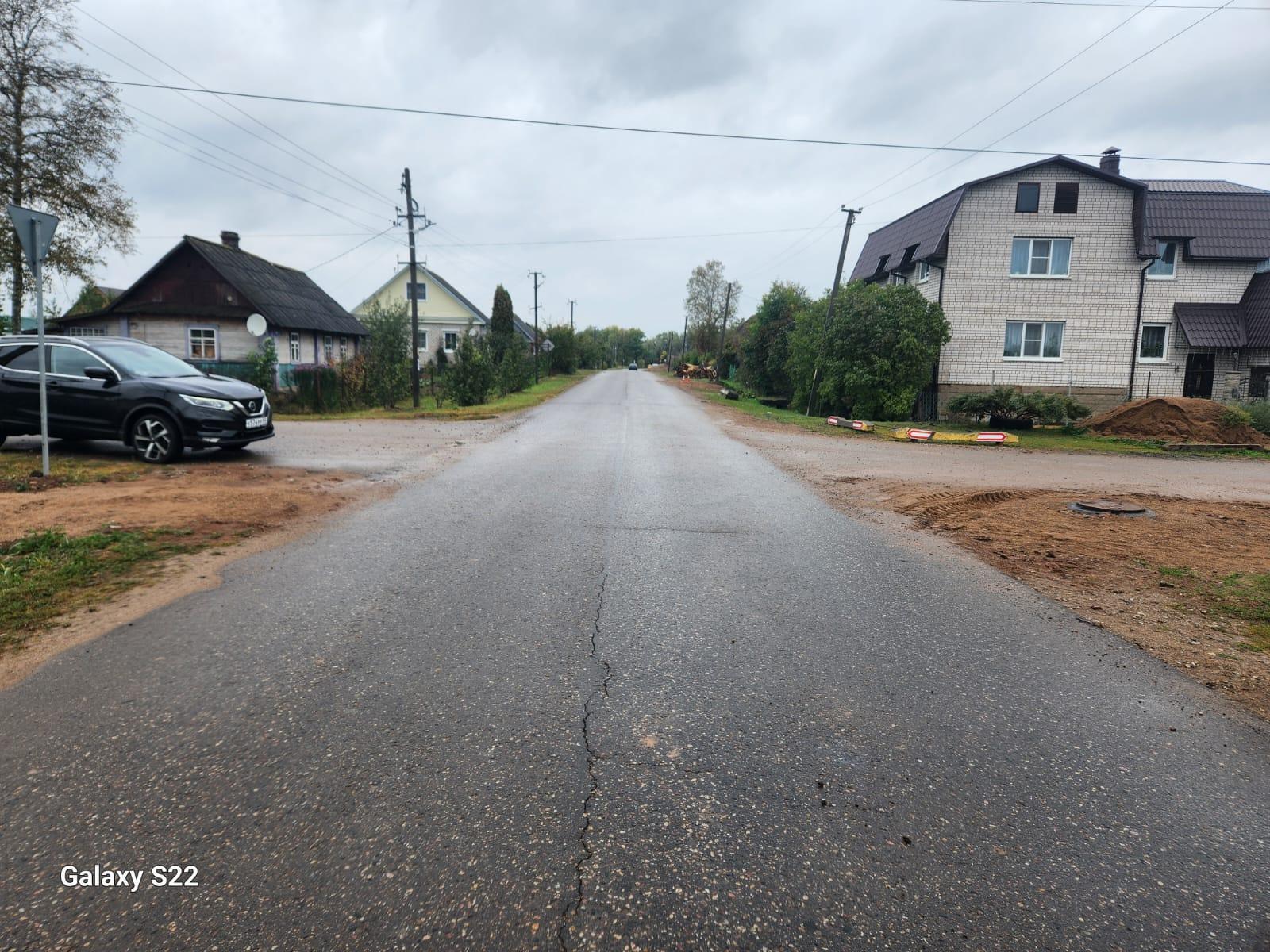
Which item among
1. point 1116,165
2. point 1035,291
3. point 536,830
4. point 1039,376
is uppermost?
point 1116,165

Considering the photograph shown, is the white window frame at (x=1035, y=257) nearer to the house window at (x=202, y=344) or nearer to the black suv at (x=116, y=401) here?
the black suv at (x=116, y=401)

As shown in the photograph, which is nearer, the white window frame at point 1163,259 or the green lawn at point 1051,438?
the green lawn at point 1051,438

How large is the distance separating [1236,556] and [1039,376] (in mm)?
23345

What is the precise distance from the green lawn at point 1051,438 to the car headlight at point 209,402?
1424cm

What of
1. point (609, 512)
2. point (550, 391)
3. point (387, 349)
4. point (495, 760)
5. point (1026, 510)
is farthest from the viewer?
point (550, 391)

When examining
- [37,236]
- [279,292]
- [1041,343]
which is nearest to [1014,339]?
[1041,343]

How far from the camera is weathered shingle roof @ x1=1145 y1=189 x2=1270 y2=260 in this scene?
26.7m

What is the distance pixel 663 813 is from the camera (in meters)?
2.72

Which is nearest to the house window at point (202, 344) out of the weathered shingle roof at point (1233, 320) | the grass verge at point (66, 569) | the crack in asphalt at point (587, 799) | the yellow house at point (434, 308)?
the yellow house at point (434, 308)

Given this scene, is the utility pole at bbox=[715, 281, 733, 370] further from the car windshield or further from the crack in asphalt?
the crack in asphalt

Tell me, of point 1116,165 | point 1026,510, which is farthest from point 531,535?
point 1116,165

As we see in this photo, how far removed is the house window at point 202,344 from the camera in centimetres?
3403

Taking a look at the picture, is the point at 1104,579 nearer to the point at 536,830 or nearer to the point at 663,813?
the point at 663,813

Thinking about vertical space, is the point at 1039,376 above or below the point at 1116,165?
below
